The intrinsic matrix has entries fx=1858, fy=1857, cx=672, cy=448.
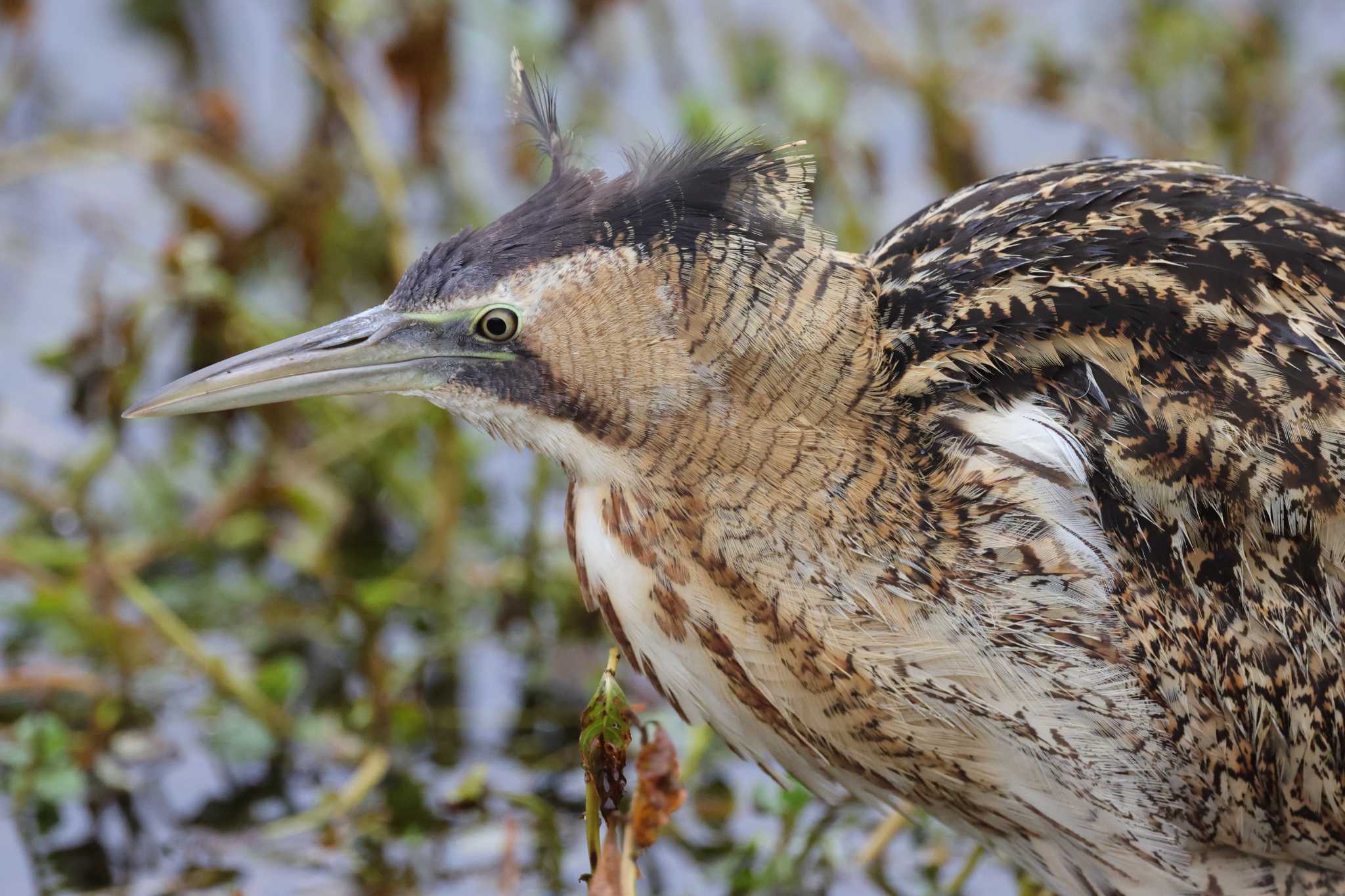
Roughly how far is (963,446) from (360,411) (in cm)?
227

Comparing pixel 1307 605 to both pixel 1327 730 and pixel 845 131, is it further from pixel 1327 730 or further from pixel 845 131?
pixel 845 131

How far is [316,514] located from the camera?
12.7ft

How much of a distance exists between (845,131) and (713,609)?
2220 mm

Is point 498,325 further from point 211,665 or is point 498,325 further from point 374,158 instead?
point 374,158

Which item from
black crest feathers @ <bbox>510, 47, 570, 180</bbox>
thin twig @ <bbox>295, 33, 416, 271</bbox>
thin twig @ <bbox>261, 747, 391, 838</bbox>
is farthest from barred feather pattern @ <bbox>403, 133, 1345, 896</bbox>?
thin twig @ <bbox>295, 33, 416, 271</bbox>

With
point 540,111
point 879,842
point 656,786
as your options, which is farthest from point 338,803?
point 540,111

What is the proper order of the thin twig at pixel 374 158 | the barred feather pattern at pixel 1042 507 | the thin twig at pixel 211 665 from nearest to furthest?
the barred feather pattern at pixel 1042 507
the thin twig at pixel 211 665
the thin twig at pixel 374 158

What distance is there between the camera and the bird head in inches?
94.1

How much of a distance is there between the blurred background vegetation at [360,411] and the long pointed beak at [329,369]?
0.37 metres

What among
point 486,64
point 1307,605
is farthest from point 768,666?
point 486,64

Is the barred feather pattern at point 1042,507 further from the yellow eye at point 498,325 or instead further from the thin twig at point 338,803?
the thin twig at point 338,803

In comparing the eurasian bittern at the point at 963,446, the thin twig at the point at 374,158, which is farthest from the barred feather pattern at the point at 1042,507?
the thin twig at the point at 374,158

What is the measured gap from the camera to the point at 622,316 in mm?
2385

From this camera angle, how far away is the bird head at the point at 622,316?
2.39 metres
